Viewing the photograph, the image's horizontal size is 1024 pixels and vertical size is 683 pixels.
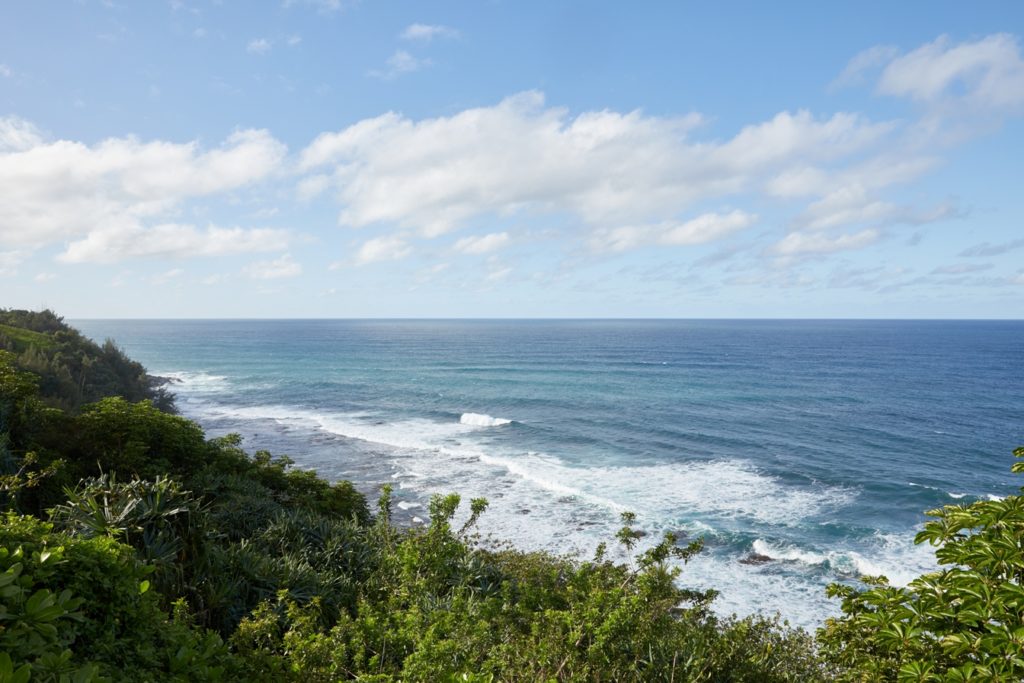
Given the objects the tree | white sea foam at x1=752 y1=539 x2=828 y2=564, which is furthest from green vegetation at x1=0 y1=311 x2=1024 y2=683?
white sea foam at x1=752 y1=539 x2=828 y2=564

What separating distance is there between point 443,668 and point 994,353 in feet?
483

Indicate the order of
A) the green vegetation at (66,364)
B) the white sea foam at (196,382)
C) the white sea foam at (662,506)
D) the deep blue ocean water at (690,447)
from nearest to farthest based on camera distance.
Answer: the white sea foam at (662,506), the deep blue ocean water at (690,447), the green vegetation at (66,364), the white sea foam at (196,382)

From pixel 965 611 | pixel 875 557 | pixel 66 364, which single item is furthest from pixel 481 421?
pixel 965 611

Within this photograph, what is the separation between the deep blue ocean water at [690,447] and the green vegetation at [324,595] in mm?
12255

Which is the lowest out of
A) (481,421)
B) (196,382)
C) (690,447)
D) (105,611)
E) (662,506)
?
(662,506)

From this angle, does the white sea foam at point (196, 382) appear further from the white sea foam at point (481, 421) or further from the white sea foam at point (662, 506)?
the white sea foam at point (481, 421)

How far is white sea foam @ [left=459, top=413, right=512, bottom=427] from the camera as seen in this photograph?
48.7m

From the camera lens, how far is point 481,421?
49.5 metres

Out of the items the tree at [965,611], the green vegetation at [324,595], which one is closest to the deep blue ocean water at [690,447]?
the green vegetation at [324,595]

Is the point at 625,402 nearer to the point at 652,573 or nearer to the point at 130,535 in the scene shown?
the point at 652,573

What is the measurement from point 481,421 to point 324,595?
129 ft

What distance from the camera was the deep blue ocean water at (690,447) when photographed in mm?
25531

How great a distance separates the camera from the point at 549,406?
185 ft

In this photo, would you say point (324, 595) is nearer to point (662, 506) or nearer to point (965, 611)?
point (965, 611)
